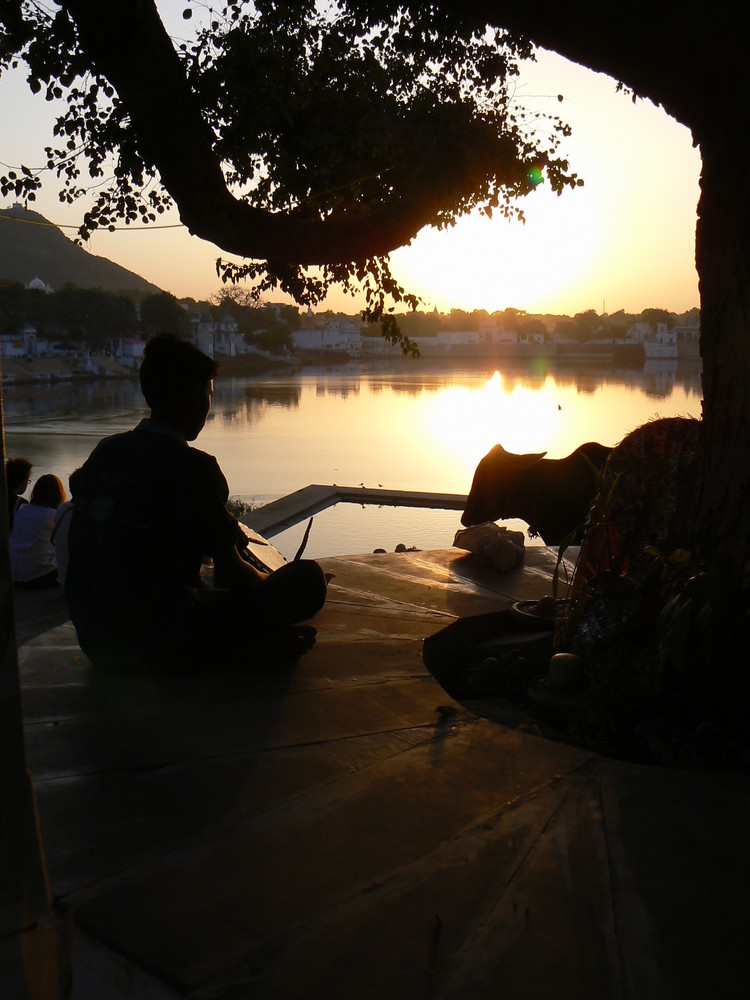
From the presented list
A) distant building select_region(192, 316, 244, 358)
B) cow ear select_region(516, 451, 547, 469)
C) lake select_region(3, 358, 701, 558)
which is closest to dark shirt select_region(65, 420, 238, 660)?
lake select_region(3, 358, 701, 558)

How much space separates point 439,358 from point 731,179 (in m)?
96.0

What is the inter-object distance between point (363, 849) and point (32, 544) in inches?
143

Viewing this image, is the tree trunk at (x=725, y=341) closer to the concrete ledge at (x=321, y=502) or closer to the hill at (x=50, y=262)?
the concrete ledge at (x=321, y=502)

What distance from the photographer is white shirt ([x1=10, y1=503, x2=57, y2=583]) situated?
16.7 feet

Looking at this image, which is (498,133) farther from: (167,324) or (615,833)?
(167,324)

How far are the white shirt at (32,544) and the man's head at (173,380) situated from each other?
2190 millimetres

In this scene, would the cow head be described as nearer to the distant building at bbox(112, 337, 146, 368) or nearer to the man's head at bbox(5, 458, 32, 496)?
the man's head at bbox(5, 458, 32, 496)

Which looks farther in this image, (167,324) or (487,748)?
(167,324)

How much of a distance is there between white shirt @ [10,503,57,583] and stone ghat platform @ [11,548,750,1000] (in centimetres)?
189

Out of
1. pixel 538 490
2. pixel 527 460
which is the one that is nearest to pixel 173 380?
pixel 538 490

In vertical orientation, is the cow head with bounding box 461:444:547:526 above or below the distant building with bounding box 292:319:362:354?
below

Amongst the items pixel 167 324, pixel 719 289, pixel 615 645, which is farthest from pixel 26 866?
pixel 167 324

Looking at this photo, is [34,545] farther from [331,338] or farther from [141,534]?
[331,338]

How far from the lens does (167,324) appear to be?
206 ft
